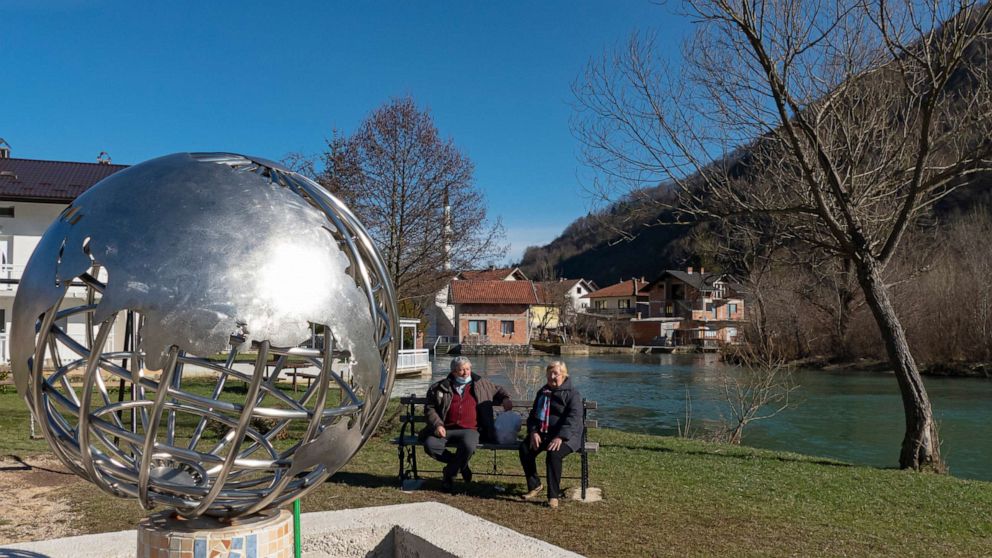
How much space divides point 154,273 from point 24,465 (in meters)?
7.60

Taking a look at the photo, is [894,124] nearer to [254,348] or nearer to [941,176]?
[941,176]

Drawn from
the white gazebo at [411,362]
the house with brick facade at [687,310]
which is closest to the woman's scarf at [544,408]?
the white gazebo at [411,362]

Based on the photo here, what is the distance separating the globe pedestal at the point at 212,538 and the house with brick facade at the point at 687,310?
6343cm

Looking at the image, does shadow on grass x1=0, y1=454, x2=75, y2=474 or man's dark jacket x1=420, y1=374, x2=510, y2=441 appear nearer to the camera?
man's dark jacket x1=420, y1=374, x2=510, y2=441

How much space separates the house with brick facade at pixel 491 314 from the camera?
210 ft

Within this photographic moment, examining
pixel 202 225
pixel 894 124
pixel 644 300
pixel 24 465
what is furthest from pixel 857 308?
pixel 644 300

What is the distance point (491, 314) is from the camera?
64.5 metres

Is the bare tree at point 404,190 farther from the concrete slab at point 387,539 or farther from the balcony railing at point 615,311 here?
the balcony railing at point 615,311

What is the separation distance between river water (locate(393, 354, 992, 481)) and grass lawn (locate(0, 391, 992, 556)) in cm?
216

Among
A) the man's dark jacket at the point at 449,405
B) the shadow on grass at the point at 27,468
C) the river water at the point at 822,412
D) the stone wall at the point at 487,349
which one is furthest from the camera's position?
the stone wall at the point at 487,349

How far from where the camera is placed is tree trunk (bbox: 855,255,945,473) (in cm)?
1044

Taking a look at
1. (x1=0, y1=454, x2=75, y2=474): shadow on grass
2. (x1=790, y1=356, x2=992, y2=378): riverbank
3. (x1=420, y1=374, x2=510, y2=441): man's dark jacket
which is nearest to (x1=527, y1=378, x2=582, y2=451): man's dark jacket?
(x1=420, y1=374, x2=510, y2=441): man's dark jacket

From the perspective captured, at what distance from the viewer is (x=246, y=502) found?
3.13 meters

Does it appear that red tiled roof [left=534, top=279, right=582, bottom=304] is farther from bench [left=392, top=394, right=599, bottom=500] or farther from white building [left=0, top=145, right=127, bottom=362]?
bench [left=392, top=394, right=599, bottom=500]
